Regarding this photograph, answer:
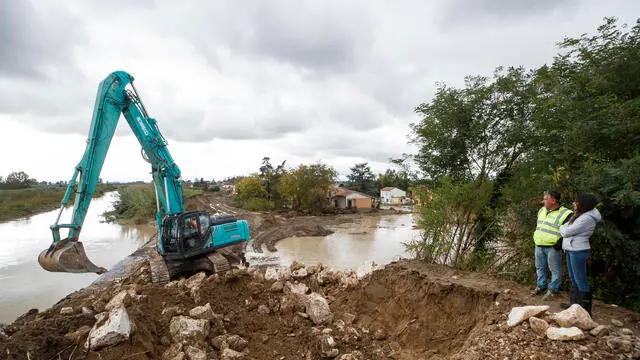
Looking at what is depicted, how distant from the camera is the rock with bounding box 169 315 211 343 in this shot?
365 centimetres

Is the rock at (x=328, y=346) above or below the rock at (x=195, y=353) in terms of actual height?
below

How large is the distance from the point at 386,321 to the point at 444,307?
94 cm

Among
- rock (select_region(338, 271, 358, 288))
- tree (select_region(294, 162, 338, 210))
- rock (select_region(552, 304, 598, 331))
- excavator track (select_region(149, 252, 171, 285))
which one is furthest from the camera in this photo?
tree (select_region(294, 162, 338, 210))

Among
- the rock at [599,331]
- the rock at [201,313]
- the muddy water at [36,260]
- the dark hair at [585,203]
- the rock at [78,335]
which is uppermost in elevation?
the dark hair at [585,203]

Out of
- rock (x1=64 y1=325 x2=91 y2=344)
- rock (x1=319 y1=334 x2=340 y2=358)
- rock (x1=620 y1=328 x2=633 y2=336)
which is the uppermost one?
rock (x1=620 y1=328 x2=633 y2=336)

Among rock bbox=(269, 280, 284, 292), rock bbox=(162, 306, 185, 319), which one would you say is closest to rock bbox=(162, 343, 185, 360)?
rock bbox=(162, 306, 185, 319)

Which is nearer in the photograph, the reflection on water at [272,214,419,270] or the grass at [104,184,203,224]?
the reflection on water at [272,214,419,270]

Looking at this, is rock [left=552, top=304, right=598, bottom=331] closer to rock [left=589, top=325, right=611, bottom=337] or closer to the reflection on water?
rock [left=589, top=325, right=611, bottom=337]

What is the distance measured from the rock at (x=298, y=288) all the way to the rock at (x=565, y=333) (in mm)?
3841

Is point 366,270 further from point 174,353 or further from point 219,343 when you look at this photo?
→ point 174,353

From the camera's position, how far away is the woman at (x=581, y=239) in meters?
3.46

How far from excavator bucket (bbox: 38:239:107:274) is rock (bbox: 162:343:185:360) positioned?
2899mm

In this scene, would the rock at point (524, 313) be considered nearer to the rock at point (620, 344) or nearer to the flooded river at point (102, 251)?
the rock at point (620, 344)

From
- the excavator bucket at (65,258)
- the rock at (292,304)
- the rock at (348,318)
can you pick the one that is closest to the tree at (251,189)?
the excavator bucket at (65,258)
